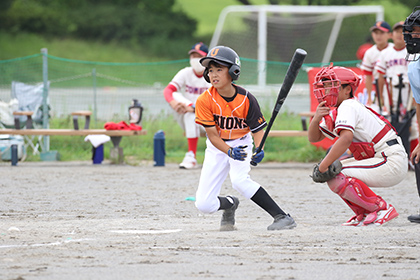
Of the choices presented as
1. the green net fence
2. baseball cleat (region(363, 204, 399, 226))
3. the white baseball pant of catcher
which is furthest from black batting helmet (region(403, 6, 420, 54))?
the green net fence

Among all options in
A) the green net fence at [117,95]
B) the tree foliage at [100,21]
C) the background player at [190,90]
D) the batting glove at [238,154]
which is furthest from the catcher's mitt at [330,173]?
the tree foliage at [100,21]

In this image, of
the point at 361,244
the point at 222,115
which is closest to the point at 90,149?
the point at 222,115

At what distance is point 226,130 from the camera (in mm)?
5602

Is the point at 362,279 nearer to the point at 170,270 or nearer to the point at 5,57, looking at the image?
the point at 170,270

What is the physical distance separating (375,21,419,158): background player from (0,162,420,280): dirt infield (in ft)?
7.23

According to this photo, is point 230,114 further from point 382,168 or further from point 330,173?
point 382,168

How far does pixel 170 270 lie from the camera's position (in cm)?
401

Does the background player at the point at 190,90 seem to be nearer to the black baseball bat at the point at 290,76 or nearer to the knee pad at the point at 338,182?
the black baseball bat at the point at 290,76

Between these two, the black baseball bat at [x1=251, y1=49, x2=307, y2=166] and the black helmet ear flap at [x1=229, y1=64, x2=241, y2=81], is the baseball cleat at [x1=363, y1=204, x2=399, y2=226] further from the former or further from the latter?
the black helmet ear flap at [x1=229, y1=64, x2=241, y2=81]

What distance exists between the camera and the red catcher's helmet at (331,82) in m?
5.66

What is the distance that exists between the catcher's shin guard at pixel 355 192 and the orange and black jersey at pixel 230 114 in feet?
2.67

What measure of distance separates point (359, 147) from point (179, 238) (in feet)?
6.00

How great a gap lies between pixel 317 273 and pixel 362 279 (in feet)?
0.93

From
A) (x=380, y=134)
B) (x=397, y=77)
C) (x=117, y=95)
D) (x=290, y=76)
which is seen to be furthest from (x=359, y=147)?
(x=117, y=95)
